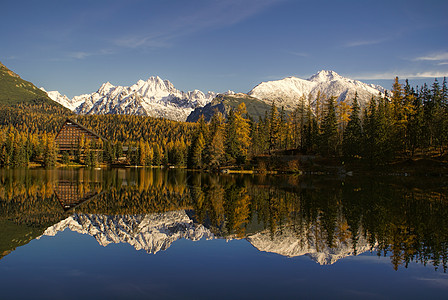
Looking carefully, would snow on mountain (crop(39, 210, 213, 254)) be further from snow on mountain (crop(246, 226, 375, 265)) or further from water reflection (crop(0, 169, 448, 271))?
snow on mountain (crop(246, 226, 375, 265))

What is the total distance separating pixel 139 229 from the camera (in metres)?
22.5

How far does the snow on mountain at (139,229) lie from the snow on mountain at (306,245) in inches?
132

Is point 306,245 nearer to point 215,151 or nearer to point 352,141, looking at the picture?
point 215,151

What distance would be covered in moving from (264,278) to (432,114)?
83650mm

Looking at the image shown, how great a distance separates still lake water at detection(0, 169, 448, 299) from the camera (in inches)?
483

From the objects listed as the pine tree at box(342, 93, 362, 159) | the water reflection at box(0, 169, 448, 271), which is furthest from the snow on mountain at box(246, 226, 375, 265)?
the pine tree at box(342, 93, 362, 159)

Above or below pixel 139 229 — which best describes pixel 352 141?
above

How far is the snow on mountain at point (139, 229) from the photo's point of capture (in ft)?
63.4

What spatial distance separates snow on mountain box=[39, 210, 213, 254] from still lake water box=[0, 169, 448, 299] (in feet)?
0.22

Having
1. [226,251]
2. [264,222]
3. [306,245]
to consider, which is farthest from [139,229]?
[306,245]

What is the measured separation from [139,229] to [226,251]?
7.17m

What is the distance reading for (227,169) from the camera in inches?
3686

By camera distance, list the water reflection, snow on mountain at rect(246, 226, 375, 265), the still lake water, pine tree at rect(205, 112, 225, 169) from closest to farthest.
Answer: the still lake water
snow on mountain at rect(246, 226, 375, 265)
the water reflection
pine tree at rect(205, 112, 225, 169)

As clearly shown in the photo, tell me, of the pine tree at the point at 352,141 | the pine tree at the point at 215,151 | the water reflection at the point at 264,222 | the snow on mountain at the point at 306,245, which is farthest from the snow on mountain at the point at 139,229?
the pine tree at the point at 352,141
